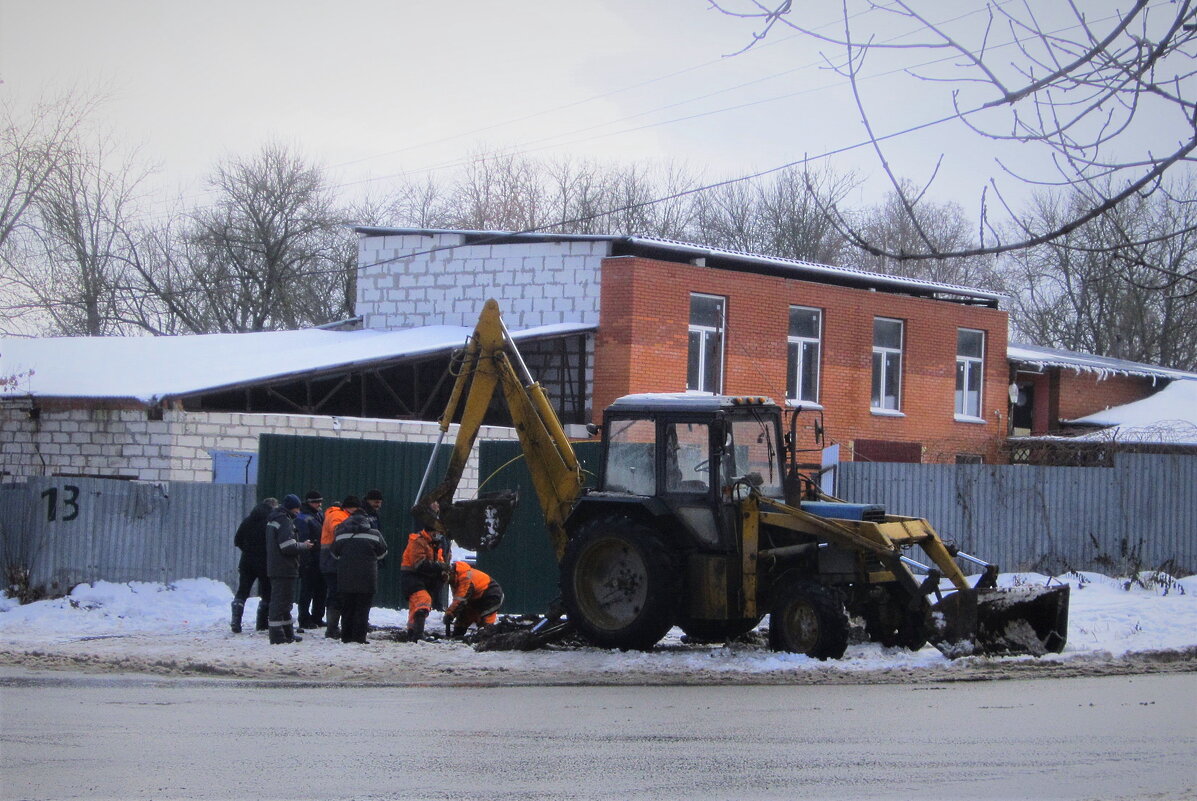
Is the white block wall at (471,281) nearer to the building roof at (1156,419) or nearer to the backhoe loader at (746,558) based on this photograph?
the building roof at (1156,419)

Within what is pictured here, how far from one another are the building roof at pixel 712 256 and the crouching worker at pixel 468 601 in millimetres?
10043

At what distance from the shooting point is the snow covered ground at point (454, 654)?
1241 cm

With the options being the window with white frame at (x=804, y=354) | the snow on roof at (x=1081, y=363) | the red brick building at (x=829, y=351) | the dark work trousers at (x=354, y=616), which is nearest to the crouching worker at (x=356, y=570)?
the dark work trousers at (x=354, y=616)

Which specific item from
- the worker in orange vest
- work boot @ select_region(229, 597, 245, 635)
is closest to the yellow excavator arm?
the worker in orange vest

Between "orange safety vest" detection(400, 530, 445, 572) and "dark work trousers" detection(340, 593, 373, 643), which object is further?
"orange safety vest" detection(400, 530, 445, 572)

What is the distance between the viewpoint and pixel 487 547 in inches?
581

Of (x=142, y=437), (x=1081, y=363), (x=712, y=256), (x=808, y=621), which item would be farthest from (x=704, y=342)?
(x=808, y=621)

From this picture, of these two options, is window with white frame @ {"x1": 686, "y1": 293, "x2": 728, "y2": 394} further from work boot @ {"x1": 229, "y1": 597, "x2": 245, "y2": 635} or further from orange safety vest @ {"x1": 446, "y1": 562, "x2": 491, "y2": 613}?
work boot @ {"x1": 229, "y1": 597, "x2": 245, "y2": 635}

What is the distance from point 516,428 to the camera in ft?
48.9

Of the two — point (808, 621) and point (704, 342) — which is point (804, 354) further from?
point (808, 621)

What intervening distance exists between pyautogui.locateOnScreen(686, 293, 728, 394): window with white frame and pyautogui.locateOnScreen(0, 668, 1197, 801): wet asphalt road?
14.6m

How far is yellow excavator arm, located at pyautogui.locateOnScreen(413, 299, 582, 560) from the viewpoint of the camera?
48.6ft

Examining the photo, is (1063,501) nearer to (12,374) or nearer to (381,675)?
(381,675)

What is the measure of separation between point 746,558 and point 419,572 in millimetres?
3860
